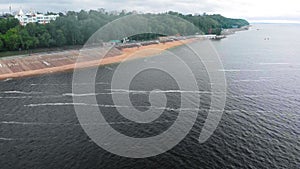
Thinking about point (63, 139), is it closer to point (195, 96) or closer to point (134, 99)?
point (134, 99)

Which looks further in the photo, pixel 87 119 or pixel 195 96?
pixel 195 96

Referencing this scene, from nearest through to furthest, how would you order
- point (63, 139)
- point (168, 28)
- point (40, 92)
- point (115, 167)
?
point (115, 167) → point (63, 139) → point (40, 92) → point (168, 28)

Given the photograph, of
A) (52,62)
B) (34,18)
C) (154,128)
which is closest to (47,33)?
(52,62)

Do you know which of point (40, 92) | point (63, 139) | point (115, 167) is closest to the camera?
point (115, 167)

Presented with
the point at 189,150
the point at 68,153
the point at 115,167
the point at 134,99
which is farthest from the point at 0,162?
the point at 134,99

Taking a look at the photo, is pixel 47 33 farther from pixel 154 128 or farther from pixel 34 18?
pixel 34 18

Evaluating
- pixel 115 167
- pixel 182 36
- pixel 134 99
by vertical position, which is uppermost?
pixel 182 36

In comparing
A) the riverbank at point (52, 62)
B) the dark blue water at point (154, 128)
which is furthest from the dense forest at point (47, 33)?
the dark blue water at point (154, 128)
